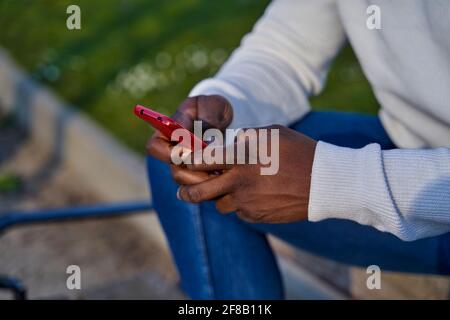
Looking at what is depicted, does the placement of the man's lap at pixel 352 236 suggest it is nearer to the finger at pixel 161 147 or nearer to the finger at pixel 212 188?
the finger at pixel 161 147

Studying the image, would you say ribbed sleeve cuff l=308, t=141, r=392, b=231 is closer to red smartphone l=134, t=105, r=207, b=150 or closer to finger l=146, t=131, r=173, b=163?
red smartphone l=134, t=105, r=207, b=150

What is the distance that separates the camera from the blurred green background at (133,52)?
15.8 ft

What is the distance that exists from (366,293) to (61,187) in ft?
6.73

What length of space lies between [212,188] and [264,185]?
110 millimetres

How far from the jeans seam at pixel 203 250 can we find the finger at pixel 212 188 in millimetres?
302

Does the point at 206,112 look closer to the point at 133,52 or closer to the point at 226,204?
the point at 226,204

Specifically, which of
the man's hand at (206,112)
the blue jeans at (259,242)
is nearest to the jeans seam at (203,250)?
the blue jeans at (259,242)

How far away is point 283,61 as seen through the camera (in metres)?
2.25

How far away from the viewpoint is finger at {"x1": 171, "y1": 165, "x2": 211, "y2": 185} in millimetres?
1772

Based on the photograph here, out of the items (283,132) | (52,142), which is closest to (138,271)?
(52,142)

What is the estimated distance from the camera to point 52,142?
4.72 metres

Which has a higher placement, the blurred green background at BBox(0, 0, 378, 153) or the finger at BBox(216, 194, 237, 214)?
the blurred green background at BBox(0, 0, 378, 153)

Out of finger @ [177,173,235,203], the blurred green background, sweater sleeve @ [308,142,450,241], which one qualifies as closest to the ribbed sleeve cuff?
sweater sleeve @ [308,142,450,241]
